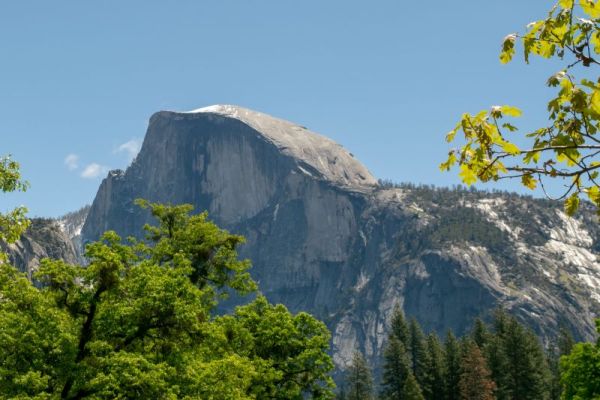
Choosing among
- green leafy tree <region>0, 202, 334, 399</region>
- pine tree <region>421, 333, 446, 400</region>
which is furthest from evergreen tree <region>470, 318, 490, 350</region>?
green leafy tree <region>0, 202, 334, 399</region>

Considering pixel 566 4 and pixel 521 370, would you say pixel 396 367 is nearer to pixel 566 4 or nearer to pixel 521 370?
pixel 521 370

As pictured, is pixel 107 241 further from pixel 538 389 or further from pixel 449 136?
pixel 538 389

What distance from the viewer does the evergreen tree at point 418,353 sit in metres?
74.5

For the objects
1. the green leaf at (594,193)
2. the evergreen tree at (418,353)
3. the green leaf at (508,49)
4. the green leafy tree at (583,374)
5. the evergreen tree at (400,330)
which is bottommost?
the green leaf at (594,193)

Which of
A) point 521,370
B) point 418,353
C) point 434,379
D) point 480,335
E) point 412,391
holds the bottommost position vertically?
point 412,391

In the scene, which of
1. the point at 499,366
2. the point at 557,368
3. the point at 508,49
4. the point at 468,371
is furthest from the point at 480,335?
the point at 508,49

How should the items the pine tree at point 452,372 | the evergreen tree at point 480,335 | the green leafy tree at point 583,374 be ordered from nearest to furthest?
the green leafy tree at point 583,374, the pine tree at point 452,372, the evergreen tree at point 480,335

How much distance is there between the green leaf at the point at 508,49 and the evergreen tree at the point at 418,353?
71758 millimetres

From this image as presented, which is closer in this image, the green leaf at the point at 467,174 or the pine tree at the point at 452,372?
the green leaf at the point at 467,174

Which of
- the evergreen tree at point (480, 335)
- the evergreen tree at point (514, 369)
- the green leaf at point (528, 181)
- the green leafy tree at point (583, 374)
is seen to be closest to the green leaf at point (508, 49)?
the green leaf at point (528, 181)

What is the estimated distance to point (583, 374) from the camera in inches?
1391

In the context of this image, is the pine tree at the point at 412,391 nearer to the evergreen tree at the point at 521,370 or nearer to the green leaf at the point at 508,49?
the evergreen tree at the point at 521,370

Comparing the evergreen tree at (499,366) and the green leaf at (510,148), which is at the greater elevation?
the evergreen tree at (499,366)

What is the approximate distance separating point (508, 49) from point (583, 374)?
113 ft
